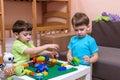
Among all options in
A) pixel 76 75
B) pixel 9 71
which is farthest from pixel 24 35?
pixel 76 75

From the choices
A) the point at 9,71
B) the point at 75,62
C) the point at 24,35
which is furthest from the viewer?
the point at 24,35

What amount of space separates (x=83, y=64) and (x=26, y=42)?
445 millimetres

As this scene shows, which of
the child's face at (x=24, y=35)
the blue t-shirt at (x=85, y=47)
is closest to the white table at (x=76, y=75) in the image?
the blue t-shirt at (x=85, y=47)

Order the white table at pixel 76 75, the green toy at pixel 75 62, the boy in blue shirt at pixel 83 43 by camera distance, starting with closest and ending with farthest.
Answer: the white table at pixel 76 75
the green toy at pixel 75 62
the boy in blue shirt at pixel 83 43

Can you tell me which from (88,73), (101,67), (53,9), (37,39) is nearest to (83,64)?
(88,73)

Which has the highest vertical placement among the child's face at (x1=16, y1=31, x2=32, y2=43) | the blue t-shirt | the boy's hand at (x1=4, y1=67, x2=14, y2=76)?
the child's face at (x1=16, y1=31, x2=32, y2=43)

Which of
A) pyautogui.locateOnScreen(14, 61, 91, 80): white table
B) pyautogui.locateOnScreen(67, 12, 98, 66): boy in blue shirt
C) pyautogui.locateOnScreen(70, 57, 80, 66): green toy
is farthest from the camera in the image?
pyautogui.locateOnScreen(67, 12, 98, 66): boy in blue shirt

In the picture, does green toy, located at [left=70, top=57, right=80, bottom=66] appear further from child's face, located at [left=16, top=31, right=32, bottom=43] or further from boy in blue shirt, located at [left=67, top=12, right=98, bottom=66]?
child's face, located at [left=16, top=31, right=32, bottom=43]

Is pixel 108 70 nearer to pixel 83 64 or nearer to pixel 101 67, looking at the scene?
pixel 101 67

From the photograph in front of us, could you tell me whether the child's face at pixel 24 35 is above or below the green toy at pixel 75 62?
above

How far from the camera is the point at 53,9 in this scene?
112 inches

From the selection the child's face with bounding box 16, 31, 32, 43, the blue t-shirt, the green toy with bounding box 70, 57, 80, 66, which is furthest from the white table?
the child's face with bounding box 16, 31, 32, 43

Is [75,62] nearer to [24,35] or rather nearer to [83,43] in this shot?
[83,43]

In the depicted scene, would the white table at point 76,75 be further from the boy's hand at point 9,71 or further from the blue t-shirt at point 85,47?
the blue t-shirt at point 85,47
